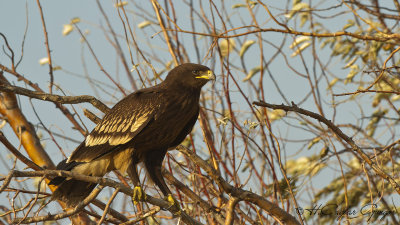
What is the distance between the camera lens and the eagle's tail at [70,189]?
4.66m

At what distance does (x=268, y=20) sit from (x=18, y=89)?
104 inches

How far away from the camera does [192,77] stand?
4984 mm

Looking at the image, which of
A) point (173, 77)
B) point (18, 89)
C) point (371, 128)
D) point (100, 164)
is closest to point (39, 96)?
point (18, 89)

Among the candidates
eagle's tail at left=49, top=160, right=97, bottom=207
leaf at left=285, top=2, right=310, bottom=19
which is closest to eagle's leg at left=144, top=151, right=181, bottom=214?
eagle's tail at left=49, top=160, right=97, bottom=207

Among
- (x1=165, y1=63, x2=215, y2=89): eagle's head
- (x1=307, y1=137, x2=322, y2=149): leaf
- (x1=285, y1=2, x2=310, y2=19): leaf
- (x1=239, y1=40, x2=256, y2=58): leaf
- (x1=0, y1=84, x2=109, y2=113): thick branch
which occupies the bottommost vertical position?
(x1=307, y1=137, x2=322, y2=149): leaf

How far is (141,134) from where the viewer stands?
4.64 meters

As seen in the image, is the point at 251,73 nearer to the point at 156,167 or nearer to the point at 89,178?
the point at 156,167

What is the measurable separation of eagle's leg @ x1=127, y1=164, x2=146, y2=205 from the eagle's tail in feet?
1.33

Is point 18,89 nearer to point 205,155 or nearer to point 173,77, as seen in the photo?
point 173,77

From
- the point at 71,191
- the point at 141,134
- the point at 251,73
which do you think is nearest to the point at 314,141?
the point at 251,73

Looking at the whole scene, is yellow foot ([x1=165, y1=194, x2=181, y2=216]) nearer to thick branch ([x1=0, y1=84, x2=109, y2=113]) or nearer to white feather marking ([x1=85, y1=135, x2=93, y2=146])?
white feather marking ([x1=85, y1=135, x2=93, y2=146])

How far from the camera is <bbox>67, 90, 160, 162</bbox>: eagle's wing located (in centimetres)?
466

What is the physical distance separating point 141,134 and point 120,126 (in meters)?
0.27

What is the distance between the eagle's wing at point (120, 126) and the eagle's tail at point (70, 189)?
175mm
